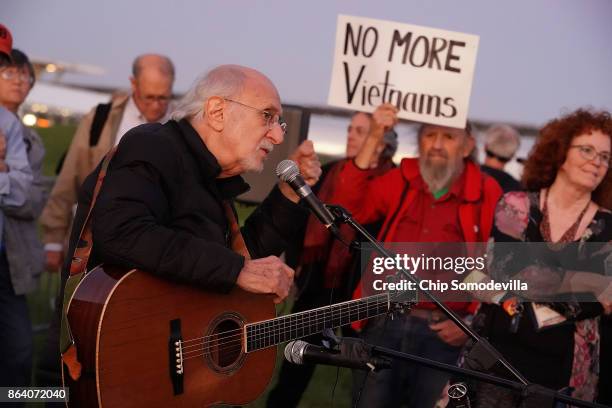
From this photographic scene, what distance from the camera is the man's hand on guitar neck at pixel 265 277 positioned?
321cm

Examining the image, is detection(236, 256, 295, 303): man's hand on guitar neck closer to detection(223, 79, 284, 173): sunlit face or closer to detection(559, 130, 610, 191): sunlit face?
detection(223, 79, 284, 173): sunlit face

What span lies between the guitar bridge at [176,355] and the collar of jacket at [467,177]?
2.09 metres

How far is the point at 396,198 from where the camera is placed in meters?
4.81

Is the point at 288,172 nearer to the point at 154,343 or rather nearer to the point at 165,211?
the point at 165,211

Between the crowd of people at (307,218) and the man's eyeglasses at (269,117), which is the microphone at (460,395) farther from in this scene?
the man's eyeglasses at (269,117)

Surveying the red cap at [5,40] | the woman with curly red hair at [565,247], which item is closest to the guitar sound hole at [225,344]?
the woman with curly red hair at [565,247]

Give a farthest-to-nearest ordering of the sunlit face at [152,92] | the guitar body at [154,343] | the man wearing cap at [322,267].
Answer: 1. the sunlit face at [152,92]
2. the man wearing cap at [322,267]
3. the guitar body at [154,343]

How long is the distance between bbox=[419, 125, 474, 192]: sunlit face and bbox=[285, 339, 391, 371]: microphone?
1.79 meters

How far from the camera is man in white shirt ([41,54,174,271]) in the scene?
5969 mm

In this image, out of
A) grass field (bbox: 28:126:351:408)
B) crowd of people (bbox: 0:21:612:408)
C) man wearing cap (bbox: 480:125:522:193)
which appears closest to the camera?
crowd of people (bbox: 0:21:612:408)

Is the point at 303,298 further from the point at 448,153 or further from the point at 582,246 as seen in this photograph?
the point at 582,246

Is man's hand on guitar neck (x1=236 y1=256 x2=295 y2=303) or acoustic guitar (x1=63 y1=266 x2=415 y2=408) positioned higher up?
man's hand on guitar neck (x1=236 y1=256 x2=295 y2=303)

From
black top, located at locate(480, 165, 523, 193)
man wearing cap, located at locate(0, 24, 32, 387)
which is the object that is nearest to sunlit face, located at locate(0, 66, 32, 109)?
man wearing cap, located at locate(0, 24, 32, 387)

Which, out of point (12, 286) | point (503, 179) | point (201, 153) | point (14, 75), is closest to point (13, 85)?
point (14, 75)
